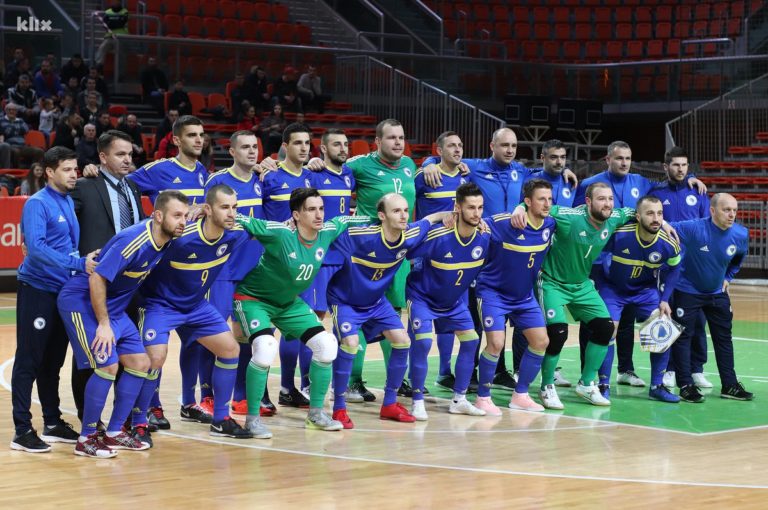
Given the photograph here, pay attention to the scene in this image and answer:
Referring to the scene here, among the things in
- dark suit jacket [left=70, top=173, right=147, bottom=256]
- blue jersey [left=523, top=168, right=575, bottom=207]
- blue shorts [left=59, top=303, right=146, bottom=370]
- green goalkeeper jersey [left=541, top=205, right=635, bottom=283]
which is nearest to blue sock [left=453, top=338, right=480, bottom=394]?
green goalkeeper jersey [left=541, top=205, right=635, bottom=283]

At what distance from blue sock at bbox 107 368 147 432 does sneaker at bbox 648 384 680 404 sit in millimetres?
4626

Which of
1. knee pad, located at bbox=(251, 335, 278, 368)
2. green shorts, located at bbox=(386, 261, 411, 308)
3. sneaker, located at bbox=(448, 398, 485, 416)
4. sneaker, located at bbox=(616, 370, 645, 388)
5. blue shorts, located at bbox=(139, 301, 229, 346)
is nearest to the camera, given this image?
blue shorts, located at bbox=(139, 301, 229, 346)

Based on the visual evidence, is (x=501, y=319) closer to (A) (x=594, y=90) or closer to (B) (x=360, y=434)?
(B) (x=360, y=434)

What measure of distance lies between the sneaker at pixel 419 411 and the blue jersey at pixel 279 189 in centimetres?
196

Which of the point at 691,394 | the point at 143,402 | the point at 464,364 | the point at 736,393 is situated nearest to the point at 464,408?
the point at 464,364

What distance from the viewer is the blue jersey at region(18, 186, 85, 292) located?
7.98 m

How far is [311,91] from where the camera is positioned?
76.9 ft

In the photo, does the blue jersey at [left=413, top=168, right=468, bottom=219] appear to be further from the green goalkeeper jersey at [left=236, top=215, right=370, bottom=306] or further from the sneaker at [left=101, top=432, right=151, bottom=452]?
the sneaker at [left=101, top=432, right=151, bottom=452]

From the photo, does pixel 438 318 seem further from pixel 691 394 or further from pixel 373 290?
pixel 691 394

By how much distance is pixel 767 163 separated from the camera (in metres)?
24.9

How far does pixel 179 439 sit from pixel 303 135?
9.51 feet

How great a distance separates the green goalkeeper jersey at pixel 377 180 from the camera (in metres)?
10.7

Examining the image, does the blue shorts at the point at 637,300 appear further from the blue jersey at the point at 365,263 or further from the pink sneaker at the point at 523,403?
the blue jersey at the point at 365,263

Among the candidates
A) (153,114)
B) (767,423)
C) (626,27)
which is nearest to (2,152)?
(153,114)
